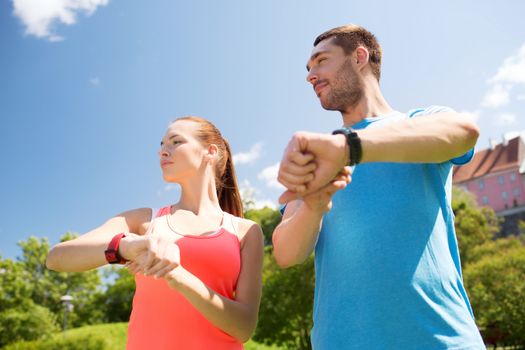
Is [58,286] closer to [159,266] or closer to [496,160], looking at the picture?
[159,266]

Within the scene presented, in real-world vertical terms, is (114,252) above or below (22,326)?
below

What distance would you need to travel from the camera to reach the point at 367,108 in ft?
7.81

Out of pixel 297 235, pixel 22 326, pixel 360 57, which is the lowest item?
pixel 297 235

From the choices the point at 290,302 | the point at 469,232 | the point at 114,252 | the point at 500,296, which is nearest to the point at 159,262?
the point at 114,252

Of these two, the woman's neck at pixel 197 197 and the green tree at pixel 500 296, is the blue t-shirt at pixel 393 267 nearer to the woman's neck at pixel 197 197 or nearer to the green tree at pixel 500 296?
the woman's neck at pixel 197 197

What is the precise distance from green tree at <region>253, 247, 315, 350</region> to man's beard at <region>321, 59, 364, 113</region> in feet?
59.4

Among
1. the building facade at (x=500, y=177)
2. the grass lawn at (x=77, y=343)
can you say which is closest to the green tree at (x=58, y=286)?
the grass lawn at (x=77, y=343)

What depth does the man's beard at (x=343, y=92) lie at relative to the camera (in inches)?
93.7

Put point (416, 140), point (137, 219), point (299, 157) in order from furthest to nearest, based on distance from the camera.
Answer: point (137, 219) → point (416, 140) → point (299, 157)

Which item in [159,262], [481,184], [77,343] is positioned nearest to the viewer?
[159,262]

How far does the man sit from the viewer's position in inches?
59.9

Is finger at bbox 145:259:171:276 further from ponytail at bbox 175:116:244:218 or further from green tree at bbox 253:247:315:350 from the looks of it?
green tree at bbox 253:247:315:350

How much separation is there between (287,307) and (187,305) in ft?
62.4

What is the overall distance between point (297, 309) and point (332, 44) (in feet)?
62.6
